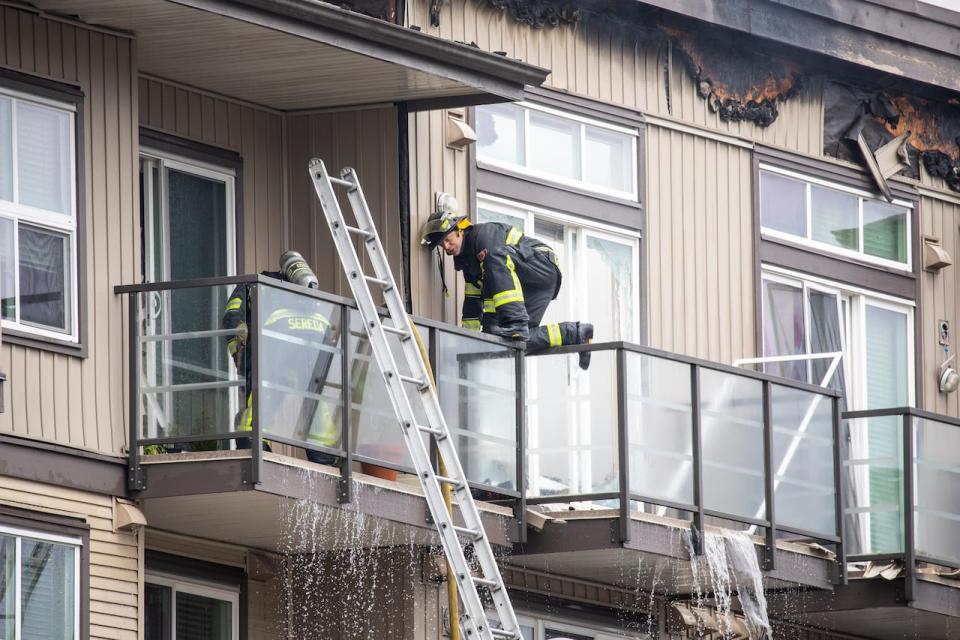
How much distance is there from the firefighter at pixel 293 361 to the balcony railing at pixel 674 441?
83.2 inches

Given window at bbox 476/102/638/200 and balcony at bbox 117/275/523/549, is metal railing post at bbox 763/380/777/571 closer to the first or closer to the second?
window at bbox 476/102/638/200

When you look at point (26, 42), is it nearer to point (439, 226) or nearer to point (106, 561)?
point (106, 561)

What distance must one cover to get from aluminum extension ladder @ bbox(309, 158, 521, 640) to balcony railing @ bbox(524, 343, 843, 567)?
4.45 feet

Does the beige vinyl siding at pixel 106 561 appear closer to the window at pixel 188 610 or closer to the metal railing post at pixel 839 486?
the window at pixel 188 610

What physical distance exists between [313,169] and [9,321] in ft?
8.39

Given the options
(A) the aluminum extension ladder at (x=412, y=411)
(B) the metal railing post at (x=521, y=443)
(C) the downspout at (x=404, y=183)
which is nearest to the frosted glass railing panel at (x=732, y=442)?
(B) the metal railing post at (x=521, y=443)

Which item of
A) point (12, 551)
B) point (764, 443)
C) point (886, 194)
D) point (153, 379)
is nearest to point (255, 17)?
point (153, 379)

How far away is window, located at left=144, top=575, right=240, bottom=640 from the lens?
58.6 feet

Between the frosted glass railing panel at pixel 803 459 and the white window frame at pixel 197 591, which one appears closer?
the white window frame at pixel 197 591

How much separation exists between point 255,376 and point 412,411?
4.01ft

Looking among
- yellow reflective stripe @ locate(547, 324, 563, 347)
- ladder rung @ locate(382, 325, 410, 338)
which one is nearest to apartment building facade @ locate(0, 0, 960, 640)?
yellow reflective stripe @ locate(547, 324, 563, 347)

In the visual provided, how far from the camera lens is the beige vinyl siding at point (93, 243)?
16391mm

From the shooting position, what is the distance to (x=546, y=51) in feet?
69.2

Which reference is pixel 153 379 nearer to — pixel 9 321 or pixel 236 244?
pixel 9 321
